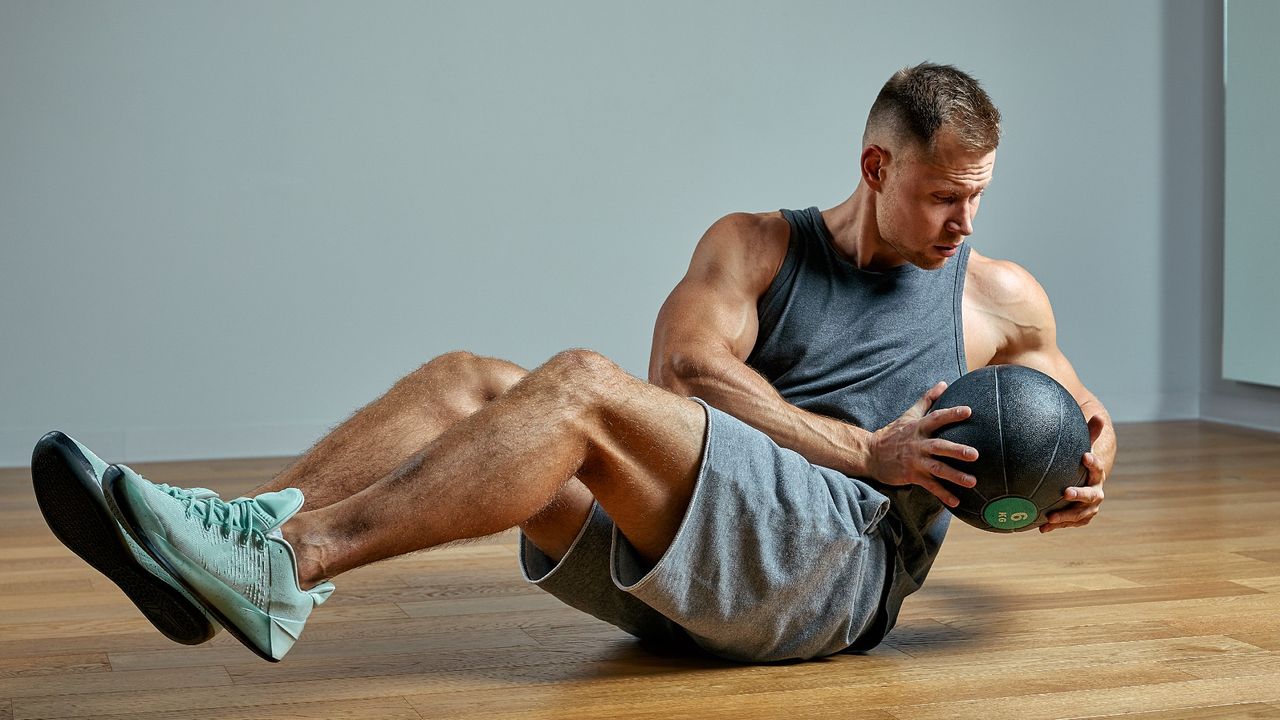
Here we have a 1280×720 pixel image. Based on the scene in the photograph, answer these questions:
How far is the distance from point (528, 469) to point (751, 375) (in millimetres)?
573

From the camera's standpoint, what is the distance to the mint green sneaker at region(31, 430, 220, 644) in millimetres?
1361

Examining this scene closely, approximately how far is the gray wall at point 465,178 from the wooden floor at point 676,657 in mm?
1714

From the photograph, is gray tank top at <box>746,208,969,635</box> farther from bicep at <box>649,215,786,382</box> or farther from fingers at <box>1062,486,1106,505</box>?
fingers at <box>1062,486,1106,505</box>

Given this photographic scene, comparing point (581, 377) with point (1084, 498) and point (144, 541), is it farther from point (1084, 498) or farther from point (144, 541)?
point (1084, 498)

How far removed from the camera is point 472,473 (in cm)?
155

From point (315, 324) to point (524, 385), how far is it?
3.24 m

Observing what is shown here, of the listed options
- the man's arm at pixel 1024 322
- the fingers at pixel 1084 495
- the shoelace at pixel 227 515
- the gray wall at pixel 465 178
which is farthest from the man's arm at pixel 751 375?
the gray wall at pixel 465 178

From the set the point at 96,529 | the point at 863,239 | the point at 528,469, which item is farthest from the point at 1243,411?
the point at 96,529

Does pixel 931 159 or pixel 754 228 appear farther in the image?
pixel 754 228

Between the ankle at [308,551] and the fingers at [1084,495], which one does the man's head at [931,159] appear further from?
the ankle at [308,551]

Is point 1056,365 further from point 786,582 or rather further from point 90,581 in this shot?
point 90,581

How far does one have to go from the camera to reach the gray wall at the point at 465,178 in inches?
177

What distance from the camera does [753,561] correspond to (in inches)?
68.8

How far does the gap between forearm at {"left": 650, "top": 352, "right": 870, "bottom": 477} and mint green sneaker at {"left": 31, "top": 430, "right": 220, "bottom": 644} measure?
0.84 meters
